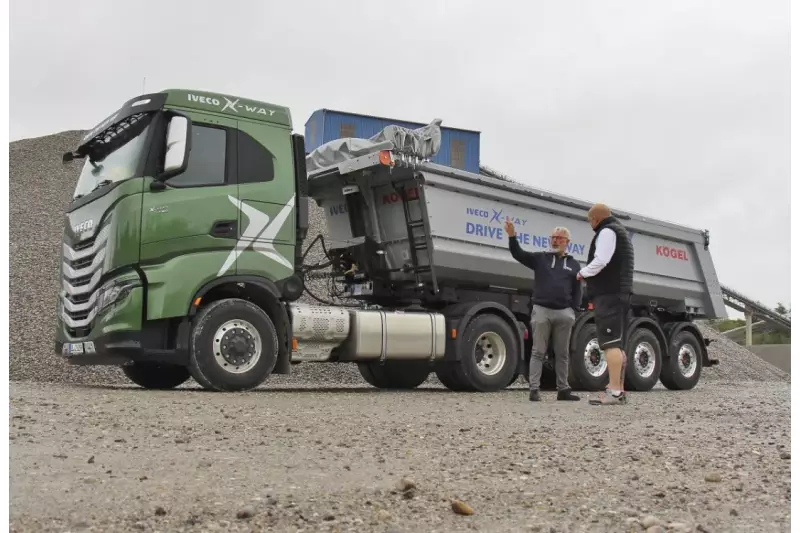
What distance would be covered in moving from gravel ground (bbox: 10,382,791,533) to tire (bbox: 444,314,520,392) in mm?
3707

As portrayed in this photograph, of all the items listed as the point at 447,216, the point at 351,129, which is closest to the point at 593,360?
the point at 447,216

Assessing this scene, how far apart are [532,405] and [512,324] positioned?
2.83 m

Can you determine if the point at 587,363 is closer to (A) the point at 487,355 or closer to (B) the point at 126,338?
(A) the point at 487,355

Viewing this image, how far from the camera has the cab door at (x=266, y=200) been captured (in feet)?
30.6

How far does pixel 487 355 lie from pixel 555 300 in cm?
181

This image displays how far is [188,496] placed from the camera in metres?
3.70

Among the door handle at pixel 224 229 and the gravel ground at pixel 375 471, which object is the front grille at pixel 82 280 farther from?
the gravel ground at pixel 375 471

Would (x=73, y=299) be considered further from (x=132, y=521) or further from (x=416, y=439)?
(x=132, y=521)

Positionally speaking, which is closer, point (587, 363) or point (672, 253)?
point (587, 363)

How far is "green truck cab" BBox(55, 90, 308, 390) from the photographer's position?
8.77 m

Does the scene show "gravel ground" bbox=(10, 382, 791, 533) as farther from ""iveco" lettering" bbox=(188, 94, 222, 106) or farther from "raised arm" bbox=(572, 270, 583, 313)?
""iveco" lettering" bbox=(188, 94, 222, 106)

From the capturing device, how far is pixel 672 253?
14555mm

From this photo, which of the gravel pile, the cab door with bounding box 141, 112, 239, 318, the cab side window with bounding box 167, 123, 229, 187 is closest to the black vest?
the cab door with bounding box 141, 112, 239, 318

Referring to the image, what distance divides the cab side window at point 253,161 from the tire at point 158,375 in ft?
8.95
